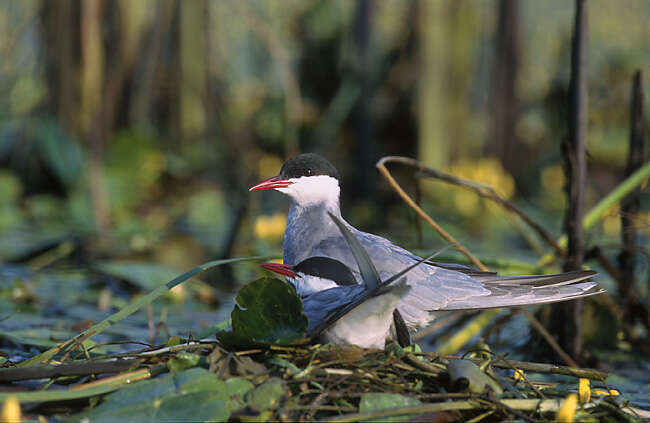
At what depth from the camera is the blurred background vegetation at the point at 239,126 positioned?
4387mm

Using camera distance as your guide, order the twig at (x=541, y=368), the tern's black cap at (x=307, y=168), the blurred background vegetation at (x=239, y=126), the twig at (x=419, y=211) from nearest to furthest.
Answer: the twig at (x=541, y=368)
the twig at (x=419, y=211)
the tern's black cap at (x=307, y=168)
the blurred background vegetation at (x=239, y=126)

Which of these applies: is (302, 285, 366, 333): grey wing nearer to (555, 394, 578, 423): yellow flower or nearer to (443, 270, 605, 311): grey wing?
(443, 270, 605, 311): grey wing

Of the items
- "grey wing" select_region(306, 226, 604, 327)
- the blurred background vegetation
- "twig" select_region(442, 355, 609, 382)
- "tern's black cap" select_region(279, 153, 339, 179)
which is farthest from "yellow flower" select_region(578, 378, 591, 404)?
the blurred background vegetation

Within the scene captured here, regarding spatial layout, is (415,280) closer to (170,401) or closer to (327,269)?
(327,269)

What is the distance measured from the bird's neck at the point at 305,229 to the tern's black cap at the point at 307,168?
0.10m

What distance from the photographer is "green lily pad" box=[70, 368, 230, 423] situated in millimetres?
1486

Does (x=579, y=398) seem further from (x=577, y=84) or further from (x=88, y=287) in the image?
(x=88, y=287)

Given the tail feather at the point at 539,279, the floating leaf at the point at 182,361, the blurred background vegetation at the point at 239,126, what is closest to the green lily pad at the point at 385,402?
the floating leaf at the point at 182,361

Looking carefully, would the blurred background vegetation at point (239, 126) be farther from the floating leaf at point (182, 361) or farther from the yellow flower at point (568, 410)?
the yellow flower at point (568, 410)

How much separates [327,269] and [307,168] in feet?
1.84

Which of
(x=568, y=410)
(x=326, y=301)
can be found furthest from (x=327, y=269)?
(x=568, y=410)

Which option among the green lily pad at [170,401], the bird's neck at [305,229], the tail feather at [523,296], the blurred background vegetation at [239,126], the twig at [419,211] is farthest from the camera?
the blurred background vegetation at [239,126]

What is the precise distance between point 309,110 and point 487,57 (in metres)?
2.11

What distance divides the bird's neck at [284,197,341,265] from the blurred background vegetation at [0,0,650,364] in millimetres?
1300
